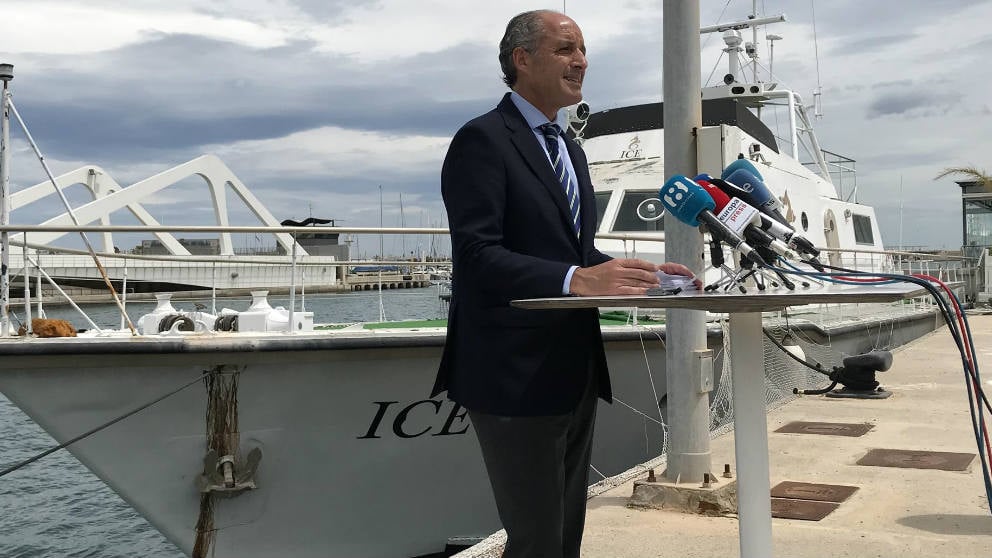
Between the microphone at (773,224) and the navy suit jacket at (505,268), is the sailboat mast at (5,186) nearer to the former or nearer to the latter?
the navy suit jacket at (505,268)

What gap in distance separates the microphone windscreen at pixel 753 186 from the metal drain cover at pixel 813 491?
276 cm

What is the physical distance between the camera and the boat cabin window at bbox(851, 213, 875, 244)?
1366cm

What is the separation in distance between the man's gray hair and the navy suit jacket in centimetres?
11

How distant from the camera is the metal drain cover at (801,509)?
423cm

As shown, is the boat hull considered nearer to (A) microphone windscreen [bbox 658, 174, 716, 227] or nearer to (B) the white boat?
(B) the white boat

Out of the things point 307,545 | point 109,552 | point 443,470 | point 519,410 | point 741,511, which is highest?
point 519,410

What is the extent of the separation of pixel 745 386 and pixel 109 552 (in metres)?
7.50

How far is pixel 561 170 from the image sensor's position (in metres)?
2.15

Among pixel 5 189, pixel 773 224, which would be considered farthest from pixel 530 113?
pixel 5 189

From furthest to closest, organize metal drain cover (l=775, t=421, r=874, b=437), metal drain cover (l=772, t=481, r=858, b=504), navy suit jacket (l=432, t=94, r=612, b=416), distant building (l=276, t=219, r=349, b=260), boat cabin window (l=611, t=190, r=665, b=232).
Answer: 1. distant building (l=276, t=219, r=349, b=260)
2. boat cabin window (l=611, t=190, r=665, b=232)
3. metal drain cover (l=775, t=421, r=874, b=437)
4. metal drain cover (l=772, t=481, r=858, b=504)
5. navy suit jacket (l=432, t=94, r=612, b=416)

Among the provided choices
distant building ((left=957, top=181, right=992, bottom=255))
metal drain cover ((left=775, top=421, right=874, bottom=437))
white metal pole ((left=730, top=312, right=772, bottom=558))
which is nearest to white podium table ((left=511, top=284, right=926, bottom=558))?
white metal pole ((left=730, top=312, right=772, bottom=558))

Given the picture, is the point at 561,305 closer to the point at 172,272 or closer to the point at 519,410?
the point at 519,410

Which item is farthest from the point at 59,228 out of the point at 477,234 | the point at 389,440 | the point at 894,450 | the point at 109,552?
A: the point at 894,450

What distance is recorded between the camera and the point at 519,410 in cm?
196
